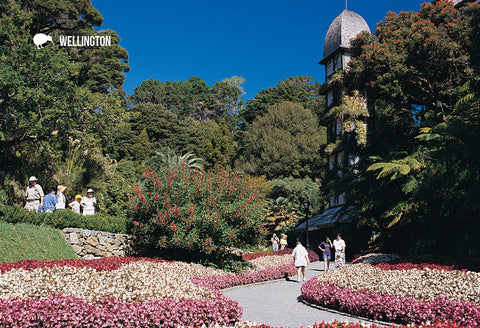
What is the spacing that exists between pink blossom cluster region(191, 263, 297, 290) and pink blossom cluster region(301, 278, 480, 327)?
11.5 ft

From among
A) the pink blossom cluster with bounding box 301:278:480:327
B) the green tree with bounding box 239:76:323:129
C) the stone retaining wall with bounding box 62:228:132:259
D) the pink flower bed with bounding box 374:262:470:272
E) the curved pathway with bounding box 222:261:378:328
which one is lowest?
the curved pathway with bounding box 222:261:378:328

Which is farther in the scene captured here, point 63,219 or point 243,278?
point 243,278

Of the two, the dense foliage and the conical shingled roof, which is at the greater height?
the conical shingled roof

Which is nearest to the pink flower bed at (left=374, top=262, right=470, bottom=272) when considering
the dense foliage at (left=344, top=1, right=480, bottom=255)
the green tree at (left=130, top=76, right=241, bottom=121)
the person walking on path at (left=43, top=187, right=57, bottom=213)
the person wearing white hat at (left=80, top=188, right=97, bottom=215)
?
the dense foliage at (left=344, top=1, right=480, bottom=255)

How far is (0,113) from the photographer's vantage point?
50.9 feet

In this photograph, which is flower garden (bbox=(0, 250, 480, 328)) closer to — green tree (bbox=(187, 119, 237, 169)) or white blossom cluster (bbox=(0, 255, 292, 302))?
white blossom cluster (bbox=(0, 255, 292, 302))

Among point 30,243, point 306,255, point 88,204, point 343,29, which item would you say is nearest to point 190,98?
point 343,29

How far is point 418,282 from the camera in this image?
925 cm

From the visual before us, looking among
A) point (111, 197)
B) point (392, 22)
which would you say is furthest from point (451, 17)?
point (111, 197)

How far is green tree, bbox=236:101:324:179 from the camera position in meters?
41.8

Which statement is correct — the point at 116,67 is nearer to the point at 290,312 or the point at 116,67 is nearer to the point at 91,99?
the point at 91,99

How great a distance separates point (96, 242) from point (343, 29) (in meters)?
23.1

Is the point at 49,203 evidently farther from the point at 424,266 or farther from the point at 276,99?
the point at 276,99

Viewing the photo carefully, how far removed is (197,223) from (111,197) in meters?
6.86
